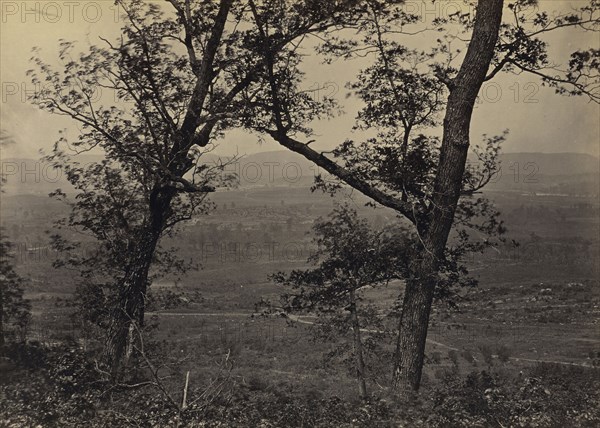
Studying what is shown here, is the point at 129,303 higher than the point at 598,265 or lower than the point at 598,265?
higher

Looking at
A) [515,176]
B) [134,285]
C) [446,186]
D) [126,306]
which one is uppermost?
[515,176]

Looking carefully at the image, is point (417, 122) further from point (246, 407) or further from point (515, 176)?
point (515, 176)

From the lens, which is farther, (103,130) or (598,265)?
(598,265)

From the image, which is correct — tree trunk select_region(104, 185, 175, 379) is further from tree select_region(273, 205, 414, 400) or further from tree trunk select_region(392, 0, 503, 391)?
tree trunk select_region(392, 0, 503, 391)

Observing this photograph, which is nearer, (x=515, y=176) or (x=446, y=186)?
(x=446, y=186)

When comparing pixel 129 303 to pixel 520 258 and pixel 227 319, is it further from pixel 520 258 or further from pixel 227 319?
pixel 520 258

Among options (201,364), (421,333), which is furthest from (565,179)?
(421,333)

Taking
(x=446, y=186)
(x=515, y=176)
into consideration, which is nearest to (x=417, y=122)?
(x=446, y=186)

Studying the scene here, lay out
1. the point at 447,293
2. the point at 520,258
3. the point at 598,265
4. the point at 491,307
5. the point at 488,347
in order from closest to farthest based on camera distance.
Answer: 1. the point at 447,293
2. the point at 488,347
3. the point at 491,307
4. the point at 598,265
5. the point at 520,258
